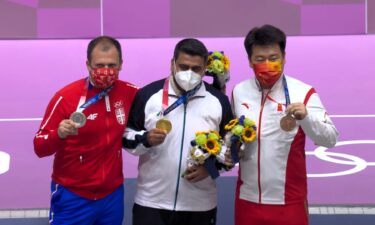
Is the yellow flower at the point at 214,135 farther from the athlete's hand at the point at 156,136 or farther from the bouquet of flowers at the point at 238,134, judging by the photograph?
the athlete's hand at the point at 156,136

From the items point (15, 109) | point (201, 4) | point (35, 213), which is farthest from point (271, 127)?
point (201, 4)

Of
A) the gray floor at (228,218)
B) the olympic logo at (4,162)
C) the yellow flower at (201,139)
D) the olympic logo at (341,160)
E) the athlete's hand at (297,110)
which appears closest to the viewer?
the athlete's hand at (297,110)

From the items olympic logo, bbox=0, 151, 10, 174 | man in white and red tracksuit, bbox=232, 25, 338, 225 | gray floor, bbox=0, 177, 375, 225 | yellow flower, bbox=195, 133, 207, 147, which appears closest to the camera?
yellow flower, bbox=195, 133, 207, 147

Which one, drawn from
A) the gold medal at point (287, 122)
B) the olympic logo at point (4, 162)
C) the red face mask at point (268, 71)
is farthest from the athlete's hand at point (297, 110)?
the olympic logo at point (4, 162)

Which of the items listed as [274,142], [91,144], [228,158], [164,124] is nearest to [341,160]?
[274,142]

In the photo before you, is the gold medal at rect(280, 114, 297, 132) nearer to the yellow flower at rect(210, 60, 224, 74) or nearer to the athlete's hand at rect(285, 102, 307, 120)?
the athlete's hand at rect(285, 102, 307, 120)

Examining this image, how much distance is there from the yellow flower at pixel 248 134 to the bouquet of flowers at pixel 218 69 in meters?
0.60

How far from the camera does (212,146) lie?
435 centimetres

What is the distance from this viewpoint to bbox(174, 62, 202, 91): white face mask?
4.39 metres

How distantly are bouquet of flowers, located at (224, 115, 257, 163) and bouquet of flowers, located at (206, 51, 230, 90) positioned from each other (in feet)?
1.59

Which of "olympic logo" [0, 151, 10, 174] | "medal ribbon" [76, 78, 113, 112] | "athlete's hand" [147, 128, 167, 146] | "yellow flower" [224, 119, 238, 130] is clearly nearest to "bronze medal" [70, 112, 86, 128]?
"medal ribbon" [76, 78, 113, 112]

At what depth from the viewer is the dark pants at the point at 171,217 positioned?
14.7ft

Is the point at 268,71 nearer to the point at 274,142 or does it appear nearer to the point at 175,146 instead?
the point at 274,142

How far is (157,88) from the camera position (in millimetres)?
4559
